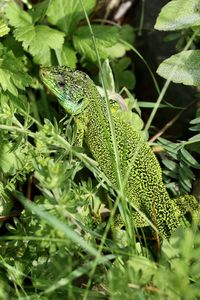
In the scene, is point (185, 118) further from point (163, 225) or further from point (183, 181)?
point (163, 225)

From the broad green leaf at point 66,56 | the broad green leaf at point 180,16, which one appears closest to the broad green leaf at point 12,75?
the broad green leaf at point 66,56

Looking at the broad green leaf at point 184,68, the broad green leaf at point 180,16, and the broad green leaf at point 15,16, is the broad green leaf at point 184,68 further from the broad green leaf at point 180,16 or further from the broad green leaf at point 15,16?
the broad green leaf at point 15,16

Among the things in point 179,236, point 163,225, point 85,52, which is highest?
point 85,52

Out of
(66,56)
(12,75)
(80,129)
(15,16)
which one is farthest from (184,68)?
(15,16)

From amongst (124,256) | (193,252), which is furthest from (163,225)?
(193,252)

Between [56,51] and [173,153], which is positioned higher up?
[56,51]

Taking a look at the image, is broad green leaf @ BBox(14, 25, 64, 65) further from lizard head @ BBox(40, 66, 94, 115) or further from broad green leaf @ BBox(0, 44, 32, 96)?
broad green leaf @ BBox(0, 44, 32, 96)
